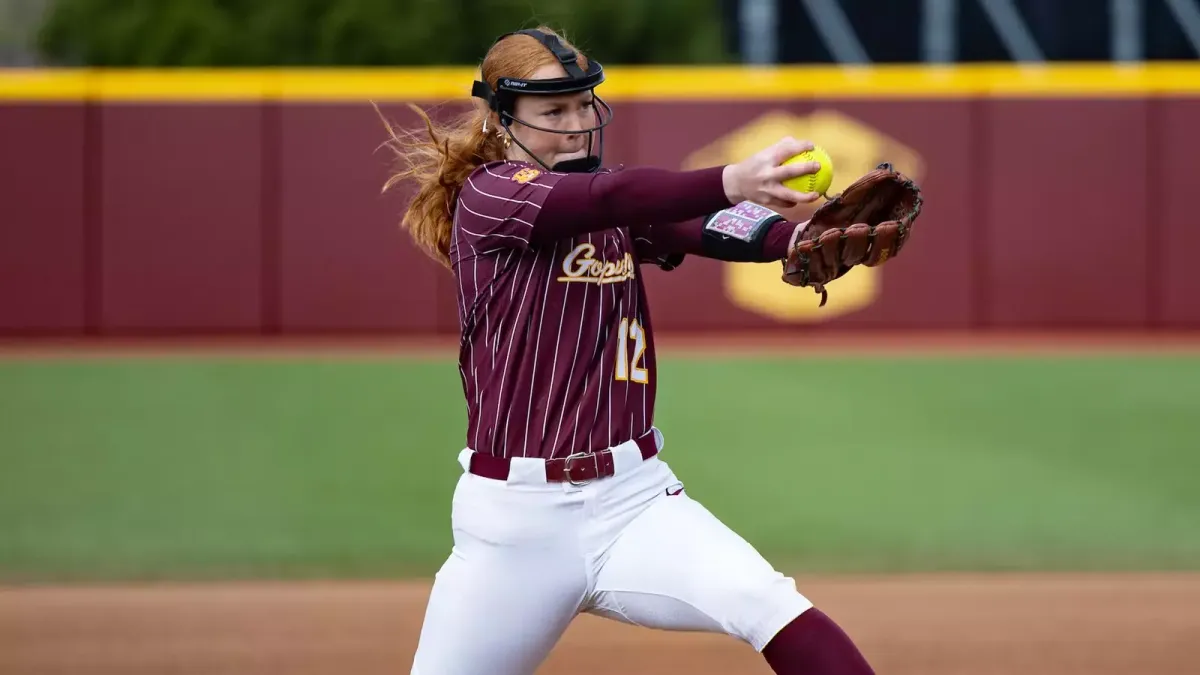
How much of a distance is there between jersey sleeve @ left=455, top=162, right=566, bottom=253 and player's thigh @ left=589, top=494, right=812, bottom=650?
1.88 feet

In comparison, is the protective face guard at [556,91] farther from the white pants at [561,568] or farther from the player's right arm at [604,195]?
the white pants at [561,568]

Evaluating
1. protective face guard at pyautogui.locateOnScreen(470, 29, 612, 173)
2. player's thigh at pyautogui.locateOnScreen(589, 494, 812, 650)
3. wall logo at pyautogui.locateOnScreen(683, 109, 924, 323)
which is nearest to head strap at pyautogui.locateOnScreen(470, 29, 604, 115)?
protective face guard at pyautogui.locateOnScreen(470, 29, 612, 173)

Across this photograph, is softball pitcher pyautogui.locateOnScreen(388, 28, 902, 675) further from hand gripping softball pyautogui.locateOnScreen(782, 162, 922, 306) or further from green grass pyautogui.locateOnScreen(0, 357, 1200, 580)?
green grass pyautogui.locateOnScreen(0, 357, 1200, 580)

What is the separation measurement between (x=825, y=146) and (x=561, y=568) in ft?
36.4

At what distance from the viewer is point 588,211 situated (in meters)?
2.82

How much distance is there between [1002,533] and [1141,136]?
7.92 meters

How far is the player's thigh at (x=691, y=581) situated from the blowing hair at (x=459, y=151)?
713mm

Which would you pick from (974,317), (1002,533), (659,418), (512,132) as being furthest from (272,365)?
(512,132)

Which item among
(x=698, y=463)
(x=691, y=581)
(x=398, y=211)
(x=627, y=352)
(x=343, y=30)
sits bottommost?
(x=698, y=463)

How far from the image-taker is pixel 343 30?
16031 millimetres

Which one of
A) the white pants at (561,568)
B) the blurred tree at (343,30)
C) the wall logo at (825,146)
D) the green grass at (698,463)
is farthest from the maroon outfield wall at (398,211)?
the white pants at (561,568)

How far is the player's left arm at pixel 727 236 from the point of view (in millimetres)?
3182

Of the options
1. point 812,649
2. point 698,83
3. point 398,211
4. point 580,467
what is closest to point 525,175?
point 580,467

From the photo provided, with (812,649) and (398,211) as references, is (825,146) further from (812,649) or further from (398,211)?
(812,649)
